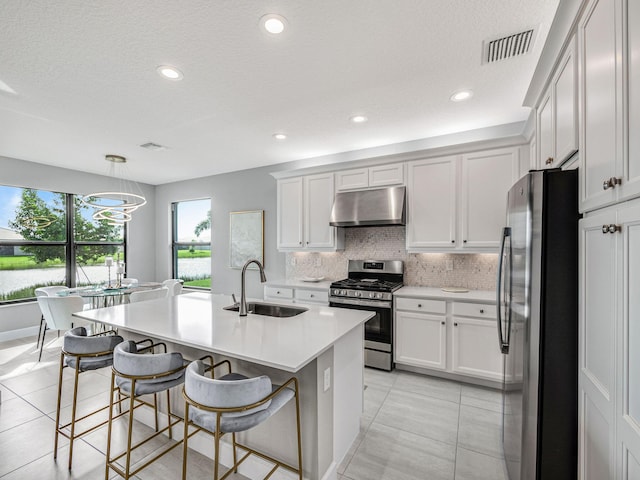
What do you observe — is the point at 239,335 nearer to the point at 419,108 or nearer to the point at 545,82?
the point at 545,82

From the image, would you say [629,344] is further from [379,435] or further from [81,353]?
[81,353]

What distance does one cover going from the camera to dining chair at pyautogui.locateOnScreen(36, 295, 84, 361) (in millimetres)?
3520

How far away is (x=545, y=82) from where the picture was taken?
186 cm

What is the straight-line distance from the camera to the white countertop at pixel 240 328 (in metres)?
1.41

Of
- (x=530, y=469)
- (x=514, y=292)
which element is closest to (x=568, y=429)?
(x=530, y=469)

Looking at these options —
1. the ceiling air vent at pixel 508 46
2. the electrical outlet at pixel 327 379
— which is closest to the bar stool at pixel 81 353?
the electrical outlet at pixel 327 379

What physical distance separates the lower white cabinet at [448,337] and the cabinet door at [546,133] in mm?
1506

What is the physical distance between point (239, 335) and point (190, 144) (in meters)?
3.16

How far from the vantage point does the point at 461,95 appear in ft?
8.68

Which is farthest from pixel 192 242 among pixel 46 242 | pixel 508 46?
pixel 508 46

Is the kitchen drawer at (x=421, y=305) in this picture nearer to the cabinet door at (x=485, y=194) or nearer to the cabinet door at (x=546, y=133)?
the cabinet door at (x=485, y=194)

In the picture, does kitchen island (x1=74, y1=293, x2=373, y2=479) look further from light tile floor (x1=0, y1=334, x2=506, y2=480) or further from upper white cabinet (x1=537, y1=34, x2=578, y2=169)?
upper white cabinet (x1=537, y1=34, x2=578, y2=169)

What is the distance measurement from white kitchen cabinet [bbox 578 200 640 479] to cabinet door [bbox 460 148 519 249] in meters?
1.94

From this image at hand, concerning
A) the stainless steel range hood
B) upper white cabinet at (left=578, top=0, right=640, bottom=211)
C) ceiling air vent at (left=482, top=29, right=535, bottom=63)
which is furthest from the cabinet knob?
the stainless steel range hood
